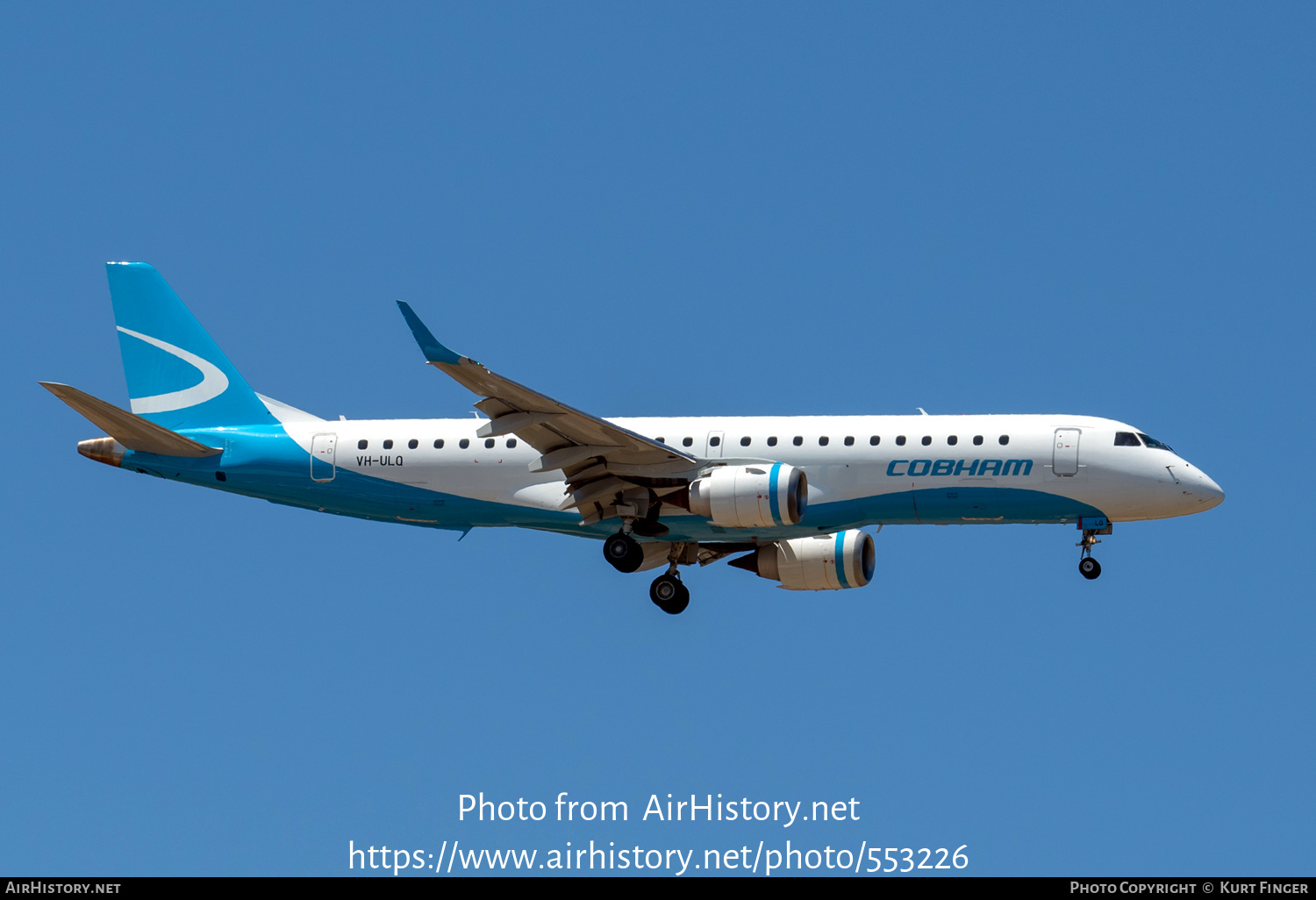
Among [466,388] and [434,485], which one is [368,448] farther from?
Result: [466,388]

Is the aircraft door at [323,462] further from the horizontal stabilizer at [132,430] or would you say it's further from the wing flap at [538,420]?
the wing flap at [538,420]

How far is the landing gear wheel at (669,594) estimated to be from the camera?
4247 cm

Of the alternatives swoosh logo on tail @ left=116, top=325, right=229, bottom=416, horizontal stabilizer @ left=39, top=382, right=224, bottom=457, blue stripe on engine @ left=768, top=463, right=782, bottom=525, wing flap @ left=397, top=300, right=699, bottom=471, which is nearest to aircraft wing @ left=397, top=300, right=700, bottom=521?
wing flap @ left=397, top=300, right=699, bottom=471

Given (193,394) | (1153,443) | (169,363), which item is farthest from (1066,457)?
(169,363)

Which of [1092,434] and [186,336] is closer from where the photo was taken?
[1092,434]

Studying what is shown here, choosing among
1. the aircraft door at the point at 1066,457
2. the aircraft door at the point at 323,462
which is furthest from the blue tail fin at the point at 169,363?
the aircraft door at the point at 1066,457

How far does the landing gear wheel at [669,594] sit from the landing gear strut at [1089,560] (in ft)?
32.9

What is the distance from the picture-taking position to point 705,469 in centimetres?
3953

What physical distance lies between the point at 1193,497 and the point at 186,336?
26.3 meters
